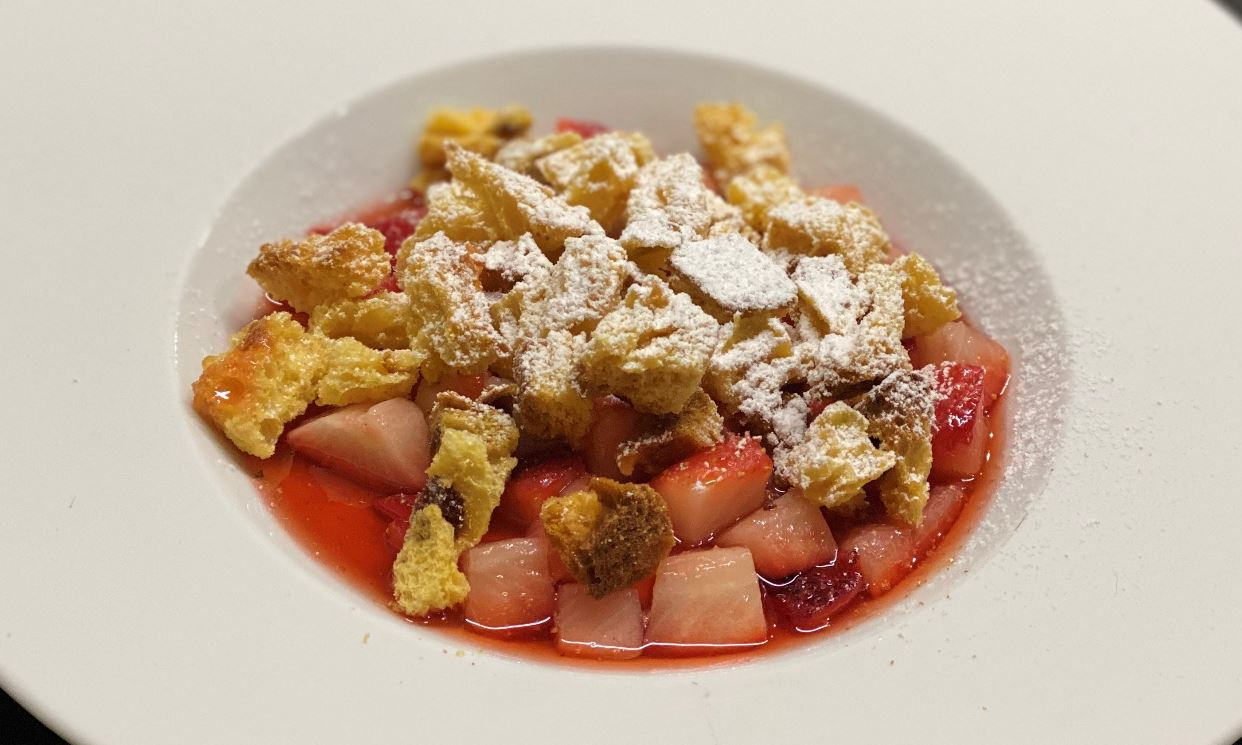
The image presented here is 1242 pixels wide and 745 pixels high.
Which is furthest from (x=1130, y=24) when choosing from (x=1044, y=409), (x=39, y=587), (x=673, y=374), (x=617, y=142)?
(x=39, y=587)

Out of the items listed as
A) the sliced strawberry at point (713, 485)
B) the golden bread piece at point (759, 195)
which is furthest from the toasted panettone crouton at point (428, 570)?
the golden bread piece at point (759, 195)

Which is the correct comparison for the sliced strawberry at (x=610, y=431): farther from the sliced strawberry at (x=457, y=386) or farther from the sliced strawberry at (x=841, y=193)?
the sliced strawberry at (x=841, y=193)

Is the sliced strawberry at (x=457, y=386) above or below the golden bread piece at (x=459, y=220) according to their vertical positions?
below

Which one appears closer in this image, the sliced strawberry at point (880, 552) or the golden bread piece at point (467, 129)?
the sliced strawberry at point (880, 552)

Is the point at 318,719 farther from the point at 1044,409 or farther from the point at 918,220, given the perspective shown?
the point at 918,220

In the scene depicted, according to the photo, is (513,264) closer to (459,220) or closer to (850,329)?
(459,220)

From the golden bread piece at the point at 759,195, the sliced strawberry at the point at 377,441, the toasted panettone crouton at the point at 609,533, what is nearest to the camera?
the toasted panettone crouton at the point at 609,533

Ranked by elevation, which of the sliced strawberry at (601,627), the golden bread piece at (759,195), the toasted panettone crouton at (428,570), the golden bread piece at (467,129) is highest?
the golden bread piece at (759,195)

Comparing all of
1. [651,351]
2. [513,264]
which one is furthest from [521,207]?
[651,351]
